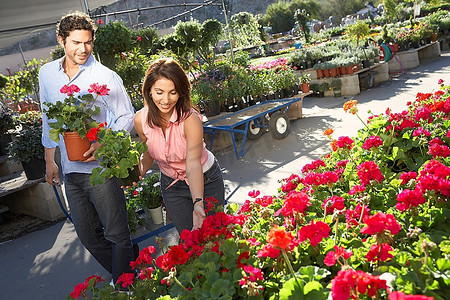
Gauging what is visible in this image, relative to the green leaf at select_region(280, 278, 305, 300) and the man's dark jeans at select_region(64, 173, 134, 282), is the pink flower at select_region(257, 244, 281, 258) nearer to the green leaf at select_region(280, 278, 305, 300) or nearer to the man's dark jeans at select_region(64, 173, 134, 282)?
the green leaf at select_region(280, 278, 305, 300)

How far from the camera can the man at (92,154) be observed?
249cm

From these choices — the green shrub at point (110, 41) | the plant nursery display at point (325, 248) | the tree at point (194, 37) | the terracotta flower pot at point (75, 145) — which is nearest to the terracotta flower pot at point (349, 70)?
the tree at point (194, 37)

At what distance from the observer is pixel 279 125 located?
21.1ft

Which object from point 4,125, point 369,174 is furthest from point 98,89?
point 4,125

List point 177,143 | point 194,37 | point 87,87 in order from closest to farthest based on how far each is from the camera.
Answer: point 177,143 → point 87,87 → point 194,37

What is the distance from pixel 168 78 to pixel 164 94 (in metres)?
0.09

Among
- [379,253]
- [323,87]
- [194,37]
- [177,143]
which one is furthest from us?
[194,37]

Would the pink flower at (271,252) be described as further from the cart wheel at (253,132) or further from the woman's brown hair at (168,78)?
the cart wheel at (253,132)

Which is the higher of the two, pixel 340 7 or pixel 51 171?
pixel 340 7

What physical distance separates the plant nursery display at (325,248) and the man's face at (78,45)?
1.22 metres

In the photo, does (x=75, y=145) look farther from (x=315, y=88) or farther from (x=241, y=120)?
(x=315, y=88)

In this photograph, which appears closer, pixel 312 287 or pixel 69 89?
pixel 312 287

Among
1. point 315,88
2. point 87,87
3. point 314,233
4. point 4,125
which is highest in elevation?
point 87,87

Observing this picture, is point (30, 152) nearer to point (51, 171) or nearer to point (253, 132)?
point (51, 171)
